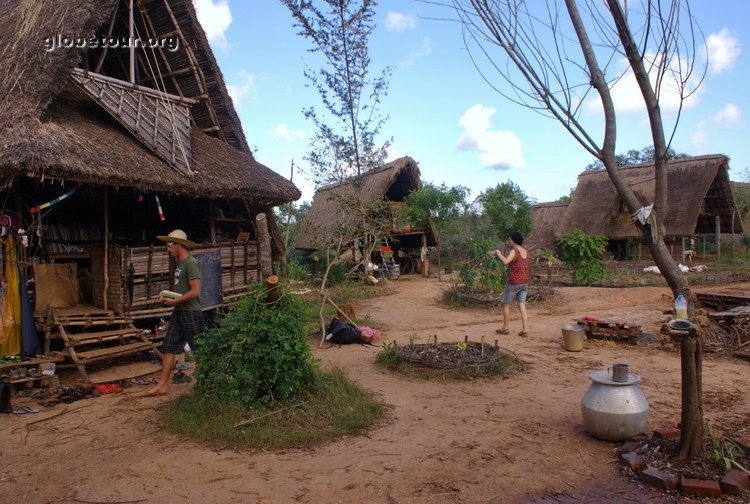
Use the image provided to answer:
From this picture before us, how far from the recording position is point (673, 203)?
64.8 ft

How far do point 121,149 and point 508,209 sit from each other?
58.6 feet

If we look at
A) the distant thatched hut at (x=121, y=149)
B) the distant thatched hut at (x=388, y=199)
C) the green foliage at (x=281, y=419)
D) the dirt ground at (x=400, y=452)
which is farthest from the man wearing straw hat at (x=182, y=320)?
the distant thatched hut at (x=388, y=199)

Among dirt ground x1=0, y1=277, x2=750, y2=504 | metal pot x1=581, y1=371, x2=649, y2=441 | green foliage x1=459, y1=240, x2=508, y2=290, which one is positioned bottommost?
dirt ground x1=0, y1=277, x2=750, y2=504

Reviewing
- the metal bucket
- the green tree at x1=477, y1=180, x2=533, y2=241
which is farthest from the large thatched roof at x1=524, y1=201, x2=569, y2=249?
the metal bucket

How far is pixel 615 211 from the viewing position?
2077cm

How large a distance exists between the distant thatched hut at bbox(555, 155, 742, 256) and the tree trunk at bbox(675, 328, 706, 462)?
57.3ft

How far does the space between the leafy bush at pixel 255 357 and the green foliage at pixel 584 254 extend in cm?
1144

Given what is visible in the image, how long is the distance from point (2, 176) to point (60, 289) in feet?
6.10

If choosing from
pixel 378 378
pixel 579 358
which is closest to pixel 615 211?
pixel 579 358

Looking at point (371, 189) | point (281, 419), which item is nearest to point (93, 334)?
point (281, 419)

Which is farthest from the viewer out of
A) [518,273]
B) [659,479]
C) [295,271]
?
[295,271]

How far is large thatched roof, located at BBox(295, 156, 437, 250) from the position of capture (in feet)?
54.9

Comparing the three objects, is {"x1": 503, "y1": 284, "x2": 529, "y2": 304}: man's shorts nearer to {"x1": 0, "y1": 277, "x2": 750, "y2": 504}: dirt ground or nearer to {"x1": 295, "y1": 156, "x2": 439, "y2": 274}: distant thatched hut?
{"x1": 0, "y1": 277, "x2": 750, "y2": 504}: dirt ground

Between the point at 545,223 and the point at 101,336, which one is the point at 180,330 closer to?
the point at 101,336
